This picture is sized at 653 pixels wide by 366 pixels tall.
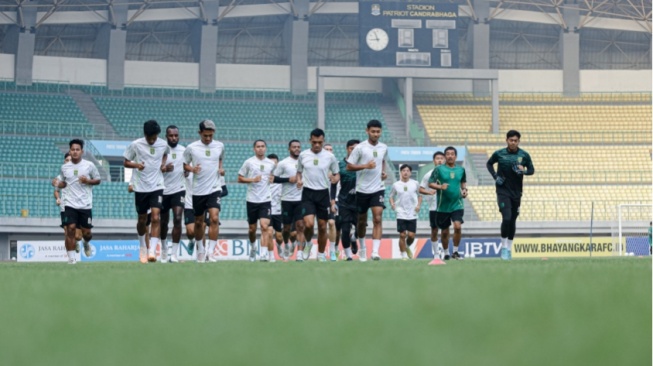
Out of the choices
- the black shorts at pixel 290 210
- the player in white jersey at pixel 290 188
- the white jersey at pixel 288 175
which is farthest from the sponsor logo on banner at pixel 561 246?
the white jersey at pixel 288 175

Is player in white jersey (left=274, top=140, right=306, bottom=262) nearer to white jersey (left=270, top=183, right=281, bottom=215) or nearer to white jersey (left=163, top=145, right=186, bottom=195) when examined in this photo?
white jersey (left=270, top=183, right=281, bottom=215)

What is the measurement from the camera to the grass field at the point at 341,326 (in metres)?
2.64

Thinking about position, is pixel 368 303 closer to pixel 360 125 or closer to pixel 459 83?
pixel 360 125

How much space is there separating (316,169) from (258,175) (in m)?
1.80

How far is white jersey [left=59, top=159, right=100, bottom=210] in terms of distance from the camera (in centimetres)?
1677

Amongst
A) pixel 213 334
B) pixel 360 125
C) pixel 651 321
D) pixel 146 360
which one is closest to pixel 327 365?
pixel 146 360

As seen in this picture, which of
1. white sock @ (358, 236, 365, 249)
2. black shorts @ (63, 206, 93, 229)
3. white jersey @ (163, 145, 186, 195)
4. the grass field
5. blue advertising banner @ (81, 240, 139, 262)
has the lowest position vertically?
blue advertising banner @ (81, 240, 139, 262)

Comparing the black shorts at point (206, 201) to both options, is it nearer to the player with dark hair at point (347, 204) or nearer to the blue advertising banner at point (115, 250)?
the player with dark hair at point (347, 204)

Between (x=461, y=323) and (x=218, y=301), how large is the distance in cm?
161

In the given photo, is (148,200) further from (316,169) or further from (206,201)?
(316,169)

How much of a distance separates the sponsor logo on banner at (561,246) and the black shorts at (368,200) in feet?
73.0

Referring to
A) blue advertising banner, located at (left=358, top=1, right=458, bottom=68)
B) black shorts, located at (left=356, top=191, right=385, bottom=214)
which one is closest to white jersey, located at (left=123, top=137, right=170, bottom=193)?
black shorts, located at (left=356, top=191, right=385, bottom=214)

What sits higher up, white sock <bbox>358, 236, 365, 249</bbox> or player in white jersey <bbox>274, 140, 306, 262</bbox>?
player in white jersey <bbox>274, 140, 306, 262</bbox>

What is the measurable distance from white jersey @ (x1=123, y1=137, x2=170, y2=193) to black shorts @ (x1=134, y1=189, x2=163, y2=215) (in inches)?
2.5
